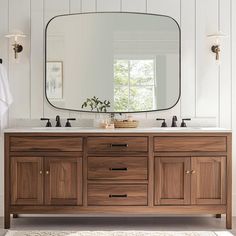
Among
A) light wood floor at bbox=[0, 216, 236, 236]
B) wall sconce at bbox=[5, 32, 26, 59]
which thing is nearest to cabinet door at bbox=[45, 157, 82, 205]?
light wood floor at bbox=[0, 216, 236, 236]

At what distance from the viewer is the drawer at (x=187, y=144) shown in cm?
374

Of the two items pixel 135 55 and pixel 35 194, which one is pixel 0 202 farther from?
pixel 135 55

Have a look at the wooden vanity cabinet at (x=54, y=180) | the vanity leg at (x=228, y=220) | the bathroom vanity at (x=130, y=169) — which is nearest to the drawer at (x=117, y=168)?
the bathroom vanity at (x=130, y=169)

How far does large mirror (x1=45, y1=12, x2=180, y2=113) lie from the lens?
430 cm

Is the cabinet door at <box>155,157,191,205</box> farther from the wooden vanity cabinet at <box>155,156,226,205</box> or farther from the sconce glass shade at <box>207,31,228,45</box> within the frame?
the sconce glass shade at <box>207,31,228,45</box>

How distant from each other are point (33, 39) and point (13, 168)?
4.10 feet

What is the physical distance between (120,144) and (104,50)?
3.32 ft

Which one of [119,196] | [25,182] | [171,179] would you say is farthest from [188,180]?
[25,182]

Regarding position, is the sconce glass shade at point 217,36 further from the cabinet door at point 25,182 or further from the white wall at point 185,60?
the cabinet door at point 25,182

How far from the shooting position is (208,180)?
3.77 meters

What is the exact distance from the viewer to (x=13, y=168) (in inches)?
148

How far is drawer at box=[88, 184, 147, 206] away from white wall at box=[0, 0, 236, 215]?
2.67 feet

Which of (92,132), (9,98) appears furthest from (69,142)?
(9,98)

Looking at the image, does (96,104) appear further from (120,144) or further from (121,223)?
(121,223)
